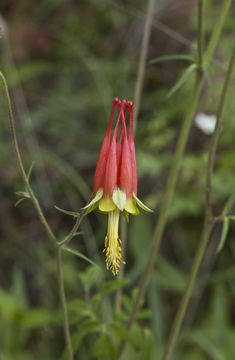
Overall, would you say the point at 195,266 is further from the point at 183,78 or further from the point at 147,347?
the point at 183,78

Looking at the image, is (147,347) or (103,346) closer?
(103,346)

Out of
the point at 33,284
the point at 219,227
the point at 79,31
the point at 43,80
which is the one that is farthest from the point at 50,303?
the point at 79,31

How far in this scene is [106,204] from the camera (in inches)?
59.4

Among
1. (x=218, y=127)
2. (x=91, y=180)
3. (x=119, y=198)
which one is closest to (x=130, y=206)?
(x=119, y=198)

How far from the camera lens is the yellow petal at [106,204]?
1.50m

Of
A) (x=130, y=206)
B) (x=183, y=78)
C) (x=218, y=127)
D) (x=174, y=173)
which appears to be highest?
(x=183, y=78)

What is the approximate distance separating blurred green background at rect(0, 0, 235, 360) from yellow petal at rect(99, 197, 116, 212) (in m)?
0.89

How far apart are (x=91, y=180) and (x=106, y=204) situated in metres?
3.16

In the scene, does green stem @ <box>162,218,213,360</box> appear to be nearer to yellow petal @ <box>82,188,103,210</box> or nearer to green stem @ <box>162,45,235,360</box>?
green stem @ <box>162,45,235,360</box>

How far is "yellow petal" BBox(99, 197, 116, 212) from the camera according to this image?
59.2 inches

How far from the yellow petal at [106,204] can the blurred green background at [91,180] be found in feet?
2.91

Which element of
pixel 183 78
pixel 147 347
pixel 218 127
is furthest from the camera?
pixel 147 347

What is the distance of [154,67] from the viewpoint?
5.46m

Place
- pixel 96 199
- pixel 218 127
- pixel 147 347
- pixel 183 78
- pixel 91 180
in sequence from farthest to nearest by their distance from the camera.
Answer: pixel 91 180 < pixel 147 347 < pixel 183 78 < pixel 218 127 < pixel 96 199
